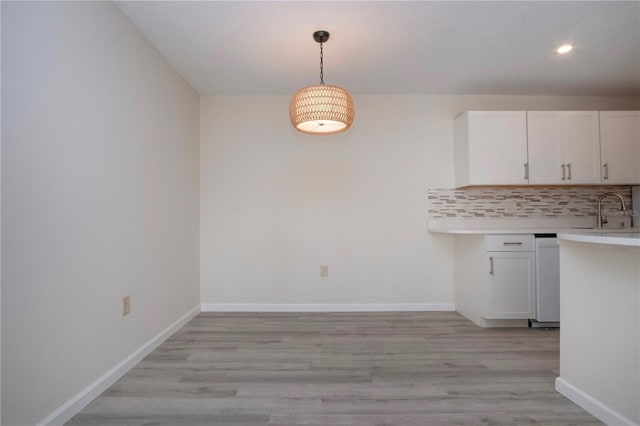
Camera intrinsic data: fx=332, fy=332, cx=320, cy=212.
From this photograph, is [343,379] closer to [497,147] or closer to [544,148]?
[497,147]

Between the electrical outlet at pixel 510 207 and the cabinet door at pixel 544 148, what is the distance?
35 cm

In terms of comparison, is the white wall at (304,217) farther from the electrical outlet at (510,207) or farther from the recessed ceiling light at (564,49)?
the recessed ceiling light at (564,49)

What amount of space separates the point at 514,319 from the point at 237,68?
130 inches

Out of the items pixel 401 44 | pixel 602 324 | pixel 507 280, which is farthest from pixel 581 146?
pixel 602 324

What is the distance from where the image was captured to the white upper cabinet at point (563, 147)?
3.20 m

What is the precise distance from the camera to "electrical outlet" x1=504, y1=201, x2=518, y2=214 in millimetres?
3508

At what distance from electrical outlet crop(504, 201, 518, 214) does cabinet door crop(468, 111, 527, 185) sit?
Answer: 0.37 m

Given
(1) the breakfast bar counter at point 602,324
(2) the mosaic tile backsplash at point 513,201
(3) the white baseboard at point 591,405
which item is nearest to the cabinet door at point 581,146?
(2) the mosaic tile backsplash at point 513,201

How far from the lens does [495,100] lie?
3553mm

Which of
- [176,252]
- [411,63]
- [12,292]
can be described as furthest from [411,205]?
[12,292]

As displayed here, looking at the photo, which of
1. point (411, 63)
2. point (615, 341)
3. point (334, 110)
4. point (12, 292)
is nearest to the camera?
point (12, 292)

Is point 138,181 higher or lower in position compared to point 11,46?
lower

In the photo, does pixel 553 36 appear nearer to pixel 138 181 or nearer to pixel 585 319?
pixel 585 319

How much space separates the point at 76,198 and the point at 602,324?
2.62 m
